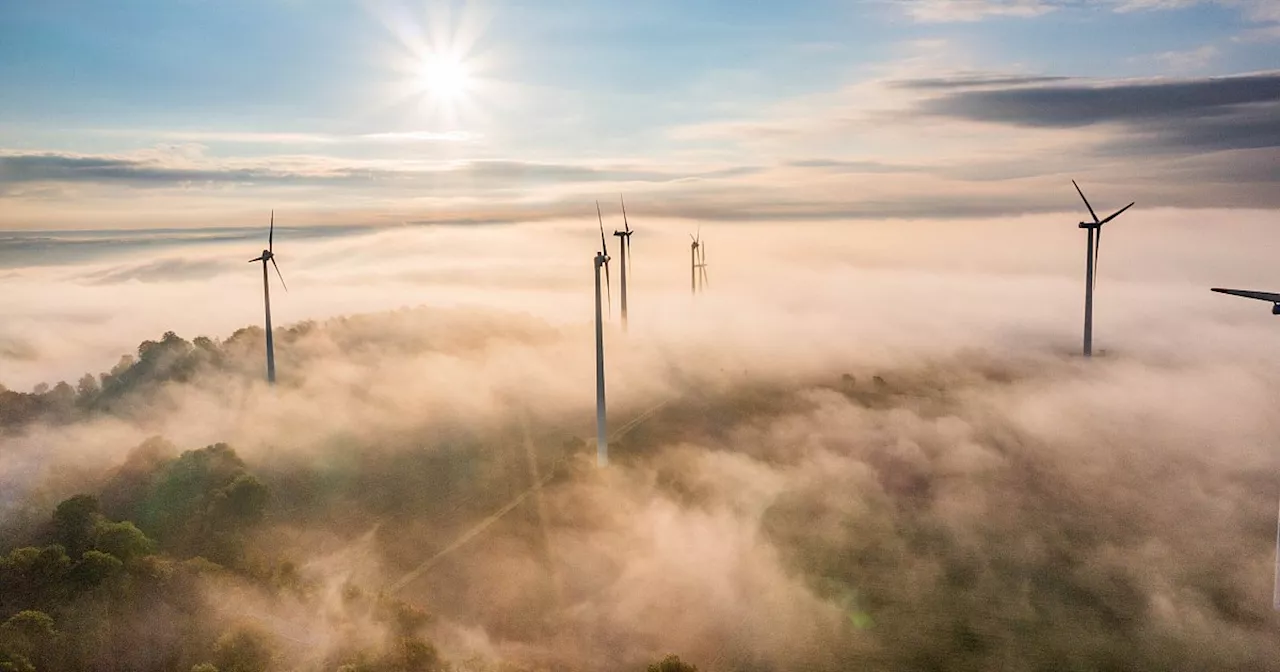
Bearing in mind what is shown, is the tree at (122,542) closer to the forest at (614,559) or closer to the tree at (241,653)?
the forest at (614,559)

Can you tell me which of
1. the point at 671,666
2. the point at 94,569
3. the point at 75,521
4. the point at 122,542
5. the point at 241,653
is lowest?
the point at 671,666

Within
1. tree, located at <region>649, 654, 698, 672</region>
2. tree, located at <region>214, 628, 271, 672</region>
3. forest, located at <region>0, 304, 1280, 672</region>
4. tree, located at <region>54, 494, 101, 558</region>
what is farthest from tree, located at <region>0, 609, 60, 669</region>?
tree, located at <region>649, 654, 698, 672</region>

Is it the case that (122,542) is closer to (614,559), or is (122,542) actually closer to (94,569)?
(94,569)

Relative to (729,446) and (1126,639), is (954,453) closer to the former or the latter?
(729,446)

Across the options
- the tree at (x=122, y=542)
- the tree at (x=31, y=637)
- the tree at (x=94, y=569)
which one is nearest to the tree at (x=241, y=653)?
the tree at (x=31, y=637)

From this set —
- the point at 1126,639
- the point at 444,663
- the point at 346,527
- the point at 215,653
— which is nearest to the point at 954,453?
the point at 1126,639

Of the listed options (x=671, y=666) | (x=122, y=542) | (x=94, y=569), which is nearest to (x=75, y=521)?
(x=122, y=542)

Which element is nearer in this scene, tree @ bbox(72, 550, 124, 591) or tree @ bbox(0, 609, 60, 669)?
tree @ bbox(0, 609, 60, 669)

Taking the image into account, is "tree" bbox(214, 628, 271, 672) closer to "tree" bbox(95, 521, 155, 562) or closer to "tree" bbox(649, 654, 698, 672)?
"tree" bbox(95, 521, 155, 562)
